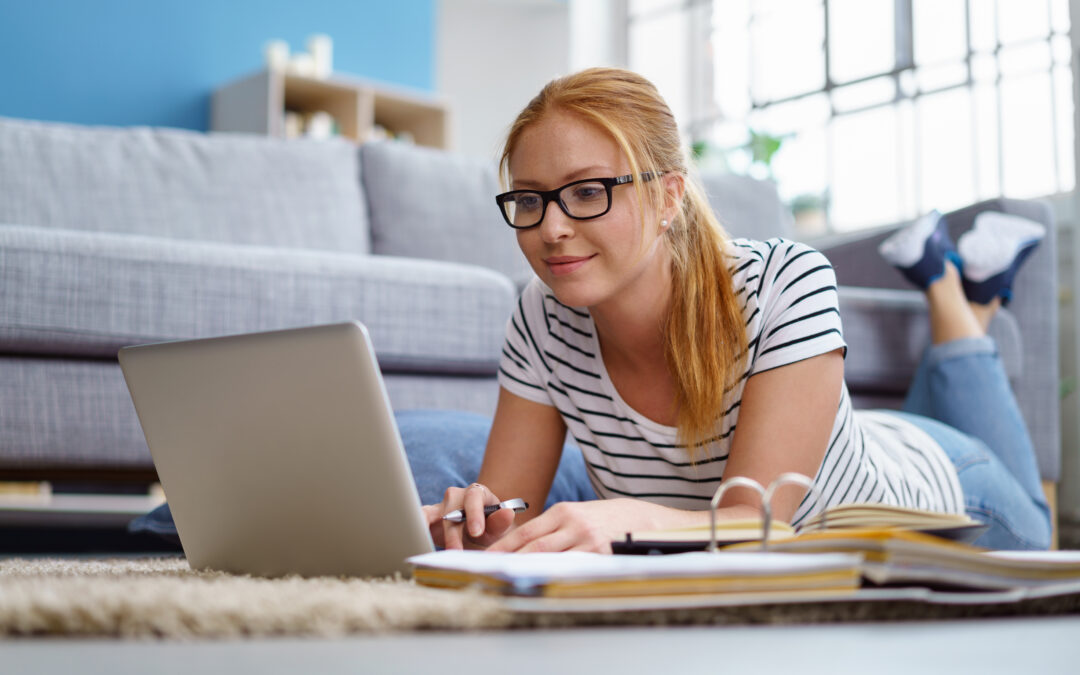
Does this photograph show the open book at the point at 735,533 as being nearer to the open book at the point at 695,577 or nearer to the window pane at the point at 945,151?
the open book at the point at 695,577

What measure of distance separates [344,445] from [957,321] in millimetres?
1648

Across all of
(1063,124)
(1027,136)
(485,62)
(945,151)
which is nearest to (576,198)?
(1063,124)

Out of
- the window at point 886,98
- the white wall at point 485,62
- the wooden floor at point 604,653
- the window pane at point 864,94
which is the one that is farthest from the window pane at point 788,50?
the wooden floor at point 604,653

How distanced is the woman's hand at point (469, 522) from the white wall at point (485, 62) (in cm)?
542

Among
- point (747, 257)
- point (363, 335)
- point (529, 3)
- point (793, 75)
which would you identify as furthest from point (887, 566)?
point (529, 3)

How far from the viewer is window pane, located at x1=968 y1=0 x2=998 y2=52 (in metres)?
4.18

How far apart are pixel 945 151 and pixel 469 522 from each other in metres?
4.00

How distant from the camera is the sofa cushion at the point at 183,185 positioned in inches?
91.0

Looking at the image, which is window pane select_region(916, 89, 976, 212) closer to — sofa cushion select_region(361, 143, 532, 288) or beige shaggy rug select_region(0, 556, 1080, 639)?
sofa cushion select_region(361, 143, 532, 288)

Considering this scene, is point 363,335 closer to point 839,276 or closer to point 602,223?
point 602,223

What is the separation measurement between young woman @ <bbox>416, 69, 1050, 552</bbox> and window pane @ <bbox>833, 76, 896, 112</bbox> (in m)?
3.45

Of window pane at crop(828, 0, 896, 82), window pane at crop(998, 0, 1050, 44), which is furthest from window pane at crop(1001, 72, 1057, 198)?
window pane at crop(828, 0, 896, 82)

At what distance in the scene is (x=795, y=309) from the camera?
1.14 metres

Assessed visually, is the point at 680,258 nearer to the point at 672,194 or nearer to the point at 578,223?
the point at 672,194
